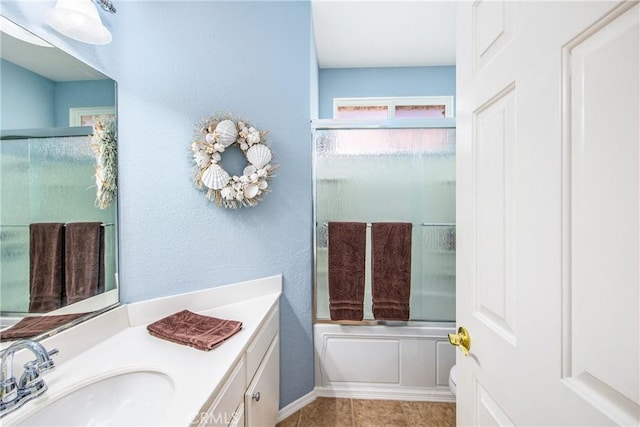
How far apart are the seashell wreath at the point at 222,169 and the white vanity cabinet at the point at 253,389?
25.5 inches

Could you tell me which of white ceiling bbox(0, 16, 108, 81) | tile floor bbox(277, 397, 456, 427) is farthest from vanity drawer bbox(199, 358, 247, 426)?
white ceiling bbox(0, 16, 108, 81)

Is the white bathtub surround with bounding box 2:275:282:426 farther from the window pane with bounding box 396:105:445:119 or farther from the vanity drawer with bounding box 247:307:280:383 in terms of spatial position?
the window pane with bounding box 396:105:445:119

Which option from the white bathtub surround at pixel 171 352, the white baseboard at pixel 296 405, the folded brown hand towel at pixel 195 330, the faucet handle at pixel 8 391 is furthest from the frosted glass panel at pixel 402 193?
the faucet handle at pixel 8 391

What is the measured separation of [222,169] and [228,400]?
3.45 ft

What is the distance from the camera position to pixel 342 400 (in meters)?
1.81

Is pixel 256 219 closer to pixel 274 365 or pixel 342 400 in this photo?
pixel 274 365

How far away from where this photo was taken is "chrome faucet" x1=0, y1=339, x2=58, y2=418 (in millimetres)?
733

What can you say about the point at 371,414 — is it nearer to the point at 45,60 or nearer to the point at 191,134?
the point at 191,134

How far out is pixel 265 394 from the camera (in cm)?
130

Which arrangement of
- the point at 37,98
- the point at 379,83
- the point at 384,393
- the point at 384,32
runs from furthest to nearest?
the point at 379,83 < the point at 384,32 < the point at 384,393 < the point at 37,98

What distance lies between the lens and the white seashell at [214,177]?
145 centimetres

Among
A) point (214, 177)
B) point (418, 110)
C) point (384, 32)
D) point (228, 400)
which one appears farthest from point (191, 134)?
point (418, 110)

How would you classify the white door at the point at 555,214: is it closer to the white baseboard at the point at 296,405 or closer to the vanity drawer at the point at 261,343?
the vanity drawer at the point at 261,343

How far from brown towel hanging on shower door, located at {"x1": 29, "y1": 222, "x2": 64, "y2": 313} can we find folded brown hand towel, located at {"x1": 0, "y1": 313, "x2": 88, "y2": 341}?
0.03 m
